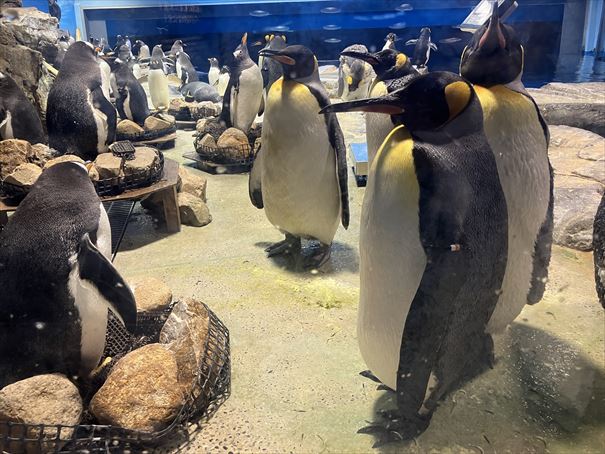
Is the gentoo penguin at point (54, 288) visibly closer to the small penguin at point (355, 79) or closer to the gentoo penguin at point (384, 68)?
the gentoo penguin at point (384, 68)

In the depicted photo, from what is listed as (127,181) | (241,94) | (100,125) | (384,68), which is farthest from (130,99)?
(384,68)

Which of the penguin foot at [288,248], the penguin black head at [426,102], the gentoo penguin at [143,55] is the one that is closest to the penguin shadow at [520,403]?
the penguin black head at [426,102]

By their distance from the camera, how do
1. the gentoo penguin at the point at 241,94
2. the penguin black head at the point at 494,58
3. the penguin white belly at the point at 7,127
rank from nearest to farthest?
the penguin black head at the point at 494,58
the penguin white belly at the point at 7,127
the gentoo penguin at the point at 241,94

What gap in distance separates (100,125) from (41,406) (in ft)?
9.22

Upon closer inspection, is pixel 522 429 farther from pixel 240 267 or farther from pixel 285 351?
pixel 240 267

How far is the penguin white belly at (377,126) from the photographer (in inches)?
82.0

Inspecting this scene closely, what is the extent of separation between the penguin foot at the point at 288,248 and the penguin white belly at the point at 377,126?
28.3 inches

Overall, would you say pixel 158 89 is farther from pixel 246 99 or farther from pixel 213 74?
pixel 246 99

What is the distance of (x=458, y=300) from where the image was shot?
1.23m

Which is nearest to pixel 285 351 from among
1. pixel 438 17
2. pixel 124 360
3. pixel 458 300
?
pixel 124 360

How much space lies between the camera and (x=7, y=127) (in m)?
3.46

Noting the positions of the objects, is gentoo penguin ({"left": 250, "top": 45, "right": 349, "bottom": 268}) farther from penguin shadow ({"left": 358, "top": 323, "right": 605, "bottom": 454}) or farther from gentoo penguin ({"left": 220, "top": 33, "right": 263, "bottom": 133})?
gentoo penguin ({"left": 220, "top": 33, "right": 263, "bottom": 133})

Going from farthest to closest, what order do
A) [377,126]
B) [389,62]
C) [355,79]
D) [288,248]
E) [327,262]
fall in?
[355,79]
[288,248]
[327,262]
[389,62]
[377,126]

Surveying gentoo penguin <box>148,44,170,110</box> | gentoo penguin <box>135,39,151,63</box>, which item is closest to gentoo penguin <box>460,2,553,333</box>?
gentoo penguin <box>148,44,170,110</box>
